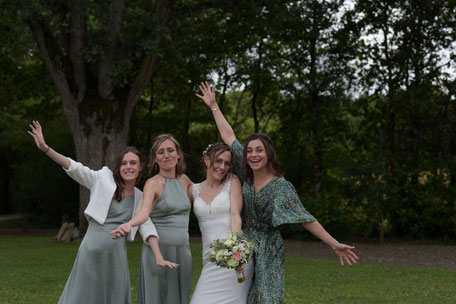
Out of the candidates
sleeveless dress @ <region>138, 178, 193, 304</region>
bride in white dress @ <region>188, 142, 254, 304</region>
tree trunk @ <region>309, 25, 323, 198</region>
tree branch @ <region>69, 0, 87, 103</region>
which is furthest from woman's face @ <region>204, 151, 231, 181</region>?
tree trunk @ <region>309, 25, 323, 198</region>

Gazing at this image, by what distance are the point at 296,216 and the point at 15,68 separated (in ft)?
64.6

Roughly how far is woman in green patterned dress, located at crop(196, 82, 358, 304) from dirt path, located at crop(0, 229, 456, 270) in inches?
418

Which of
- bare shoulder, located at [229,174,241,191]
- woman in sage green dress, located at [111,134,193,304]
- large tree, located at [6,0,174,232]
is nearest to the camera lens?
bare shoulder, located at [229,174,241,191]

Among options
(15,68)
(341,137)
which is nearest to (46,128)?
(15,68)

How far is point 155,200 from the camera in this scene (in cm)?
528

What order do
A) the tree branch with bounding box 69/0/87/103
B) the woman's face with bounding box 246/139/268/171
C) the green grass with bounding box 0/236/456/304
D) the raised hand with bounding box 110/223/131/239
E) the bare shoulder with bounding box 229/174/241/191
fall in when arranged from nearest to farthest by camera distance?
the raised hand with bounding box 110/223/131/239
the woman's face with bounding box 246/139/268/171
the bare shoulder with bounding box 229/174/241/191
the green grass with bounding box 0/236/456/304
the tree branch with bounding box 69/0/87/103

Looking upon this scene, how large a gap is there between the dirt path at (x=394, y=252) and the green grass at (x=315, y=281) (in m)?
1.24

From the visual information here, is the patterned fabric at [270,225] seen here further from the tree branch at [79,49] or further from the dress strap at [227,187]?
the tree branch at [79,49]

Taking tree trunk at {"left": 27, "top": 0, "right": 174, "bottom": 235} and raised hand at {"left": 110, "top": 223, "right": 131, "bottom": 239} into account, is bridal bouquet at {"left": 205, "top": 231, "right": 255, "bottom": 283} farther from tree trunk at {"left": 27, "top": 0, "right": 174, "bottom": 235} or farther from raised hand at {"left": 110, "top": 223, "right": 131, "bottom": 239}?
tree trunk at {"left": 27, "top": 0, "right": 174, "bottom": 235}

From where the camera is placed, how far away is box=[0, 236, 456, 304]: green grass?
9.76m

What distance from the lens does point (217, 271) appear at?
4.96 metres

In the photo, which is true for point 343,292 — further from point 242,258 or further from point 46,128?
point 46,128

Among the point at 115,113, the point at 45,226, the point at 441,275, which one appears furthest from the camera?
the point at 45,226

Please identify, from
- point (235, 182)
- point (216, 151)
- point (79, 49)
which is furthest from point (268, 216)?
point (79, 49)
